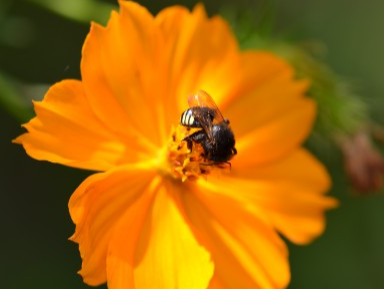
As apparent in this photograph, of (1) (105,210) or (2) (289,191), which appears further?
(2) (289,191)

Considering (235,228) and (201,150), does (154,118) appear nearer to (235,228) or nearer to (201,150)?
(201,150)

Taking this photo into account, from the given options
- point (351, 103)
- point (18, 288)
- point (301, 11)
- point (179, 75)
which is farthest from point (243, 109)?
point (301, 11)

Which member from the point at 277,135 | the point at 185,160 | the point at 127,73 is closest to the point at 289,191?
the point at 277,135

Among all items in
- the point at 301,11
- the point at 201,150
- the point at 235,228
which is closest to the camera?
the point at 201,150

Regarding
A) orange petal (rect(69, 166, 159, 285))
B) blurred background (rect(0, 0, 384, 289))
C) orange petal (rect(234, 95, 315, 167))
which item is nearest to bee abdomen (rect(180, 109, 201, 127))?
orange petal (rect(69, 166, 159, 285))

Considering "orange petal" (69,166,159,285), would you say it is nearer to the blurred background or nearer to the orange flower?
the orange flower

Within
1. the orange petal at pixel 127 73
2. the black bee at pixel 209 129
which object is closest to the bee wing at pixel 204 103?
the black bee at pixel 209 129

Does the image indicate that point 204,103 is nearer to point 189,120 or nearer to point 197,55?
point 189,120
